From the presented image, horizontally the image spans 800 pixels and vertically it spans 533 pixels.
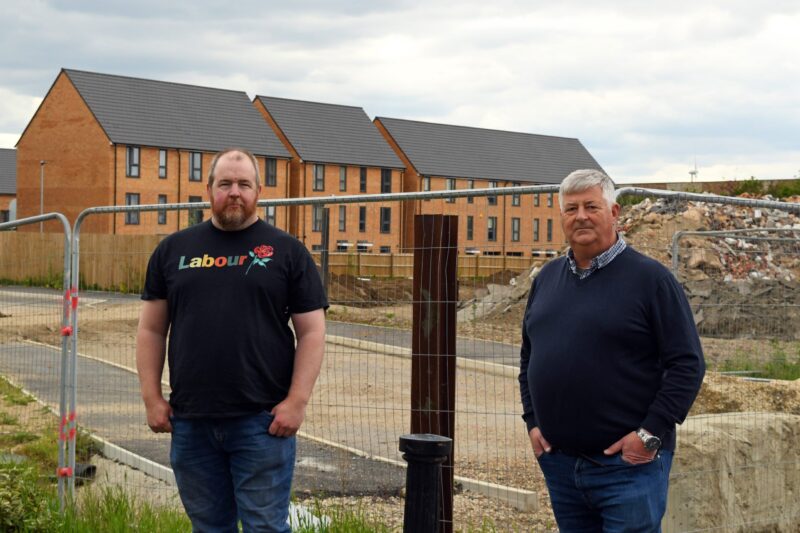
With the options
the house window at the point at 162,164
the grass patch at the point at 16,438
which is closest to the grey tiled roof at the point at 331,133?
the house window at the point at 162,164

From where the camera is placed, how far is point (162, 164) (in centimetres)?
5759

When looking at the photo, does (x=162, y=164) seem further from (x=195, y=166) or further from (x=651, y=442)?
(x=651, y=442)

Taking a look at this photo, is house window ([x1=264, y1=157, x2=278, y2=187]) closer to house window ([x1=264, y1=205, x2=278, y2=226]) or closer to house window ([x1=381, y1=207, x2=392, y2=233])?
house window ([x1=264, y1=205, x2=278, y2=226])

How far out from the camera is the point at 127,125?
5719cm

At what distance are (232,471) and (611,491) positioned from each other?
1.72 m

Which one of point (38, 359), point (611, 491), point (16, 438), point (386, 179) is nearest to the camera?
point (611, 491)

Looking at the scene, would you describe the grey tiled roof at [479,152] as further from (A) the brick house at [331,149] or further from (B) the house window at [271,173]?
(B) the house window at [271,173]

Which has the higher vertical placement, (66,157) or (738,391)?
(66,157)

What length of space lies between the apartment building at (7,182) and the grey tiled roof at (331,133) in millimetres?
24429

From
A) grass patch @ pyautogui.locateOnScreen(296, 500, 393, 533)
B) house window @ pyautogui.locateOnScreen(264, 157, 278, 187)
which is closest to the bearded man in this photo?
grass patch @ pyautogui.locateOnScreen(296, 500, 393, 533)

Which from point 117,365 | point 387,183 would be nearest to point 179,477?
point 117,365

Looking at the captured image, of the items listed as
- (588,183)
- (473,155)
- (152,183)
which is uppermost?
(473,155)

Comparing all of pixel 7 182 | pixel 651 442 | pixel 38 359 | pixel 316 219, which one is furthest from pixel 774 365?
pixel 7 182

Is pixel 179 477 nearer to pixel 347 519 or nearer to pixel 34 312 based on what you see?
pixel 347 519
